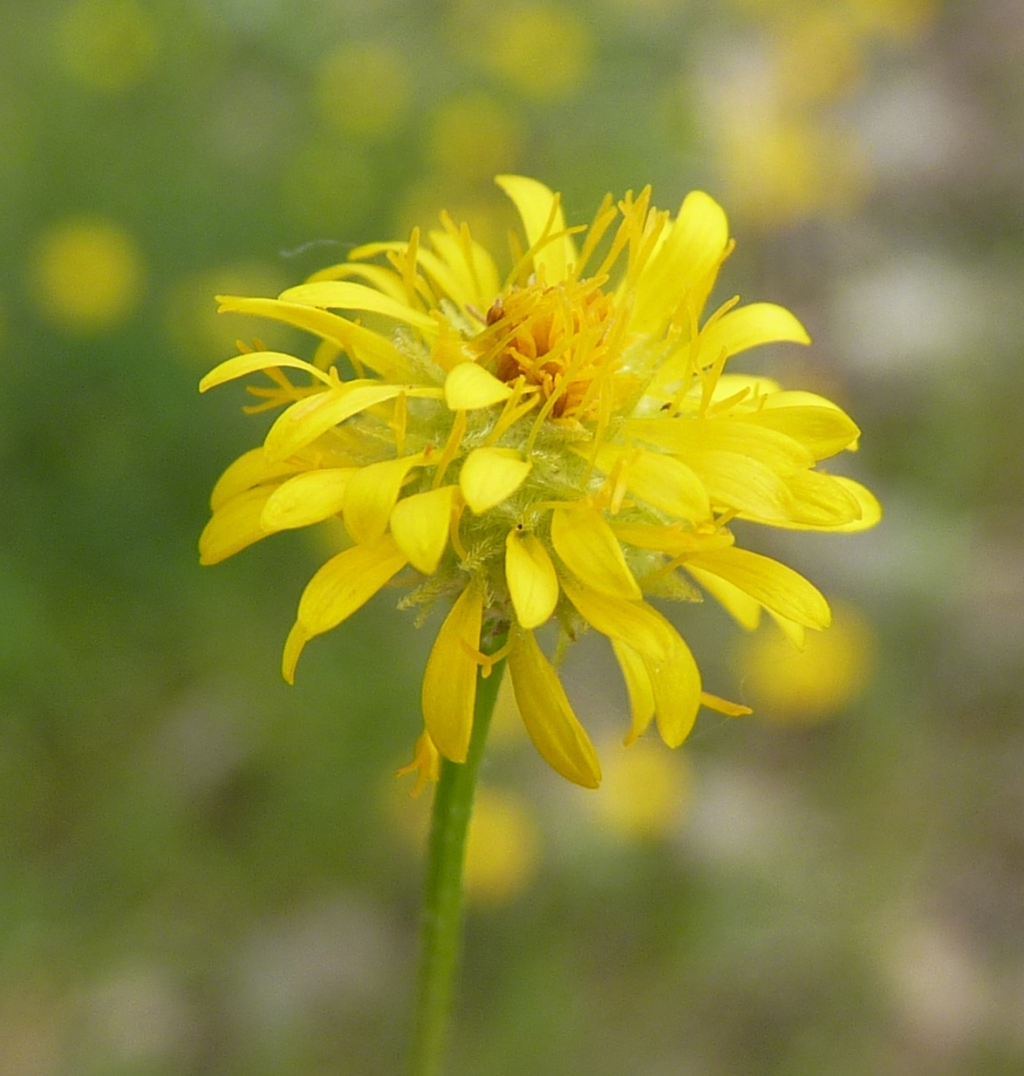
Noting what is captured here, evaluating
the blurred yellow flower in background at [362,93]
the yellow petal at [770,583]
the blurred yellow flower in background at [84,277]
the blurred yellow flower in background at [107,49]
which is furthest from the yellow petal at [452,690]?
the blurred yellow flower in background at [107,49]

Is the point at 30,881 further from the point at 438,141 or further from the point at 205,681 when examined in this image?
the point at 438,141

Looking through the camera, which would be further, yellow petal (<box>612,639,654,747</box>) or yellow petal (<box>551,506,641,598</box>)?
yellow petal (<box>612,639,654,747</box>)

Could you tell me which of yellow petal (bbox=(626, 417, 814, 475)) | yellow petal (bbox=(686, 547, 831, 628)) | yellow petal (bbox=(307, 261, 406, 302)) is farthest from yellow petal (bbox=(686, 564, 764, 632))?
yellow petal (bbox=(307, 261, 406, 302))

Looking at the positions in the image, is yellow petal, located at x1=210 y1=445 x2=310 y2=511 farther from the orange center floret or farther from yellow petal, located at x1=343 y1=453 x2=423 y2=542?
the orange center floret

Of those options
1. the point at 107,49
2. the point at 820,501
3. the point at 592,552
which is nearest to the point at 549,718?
the point at 592,552

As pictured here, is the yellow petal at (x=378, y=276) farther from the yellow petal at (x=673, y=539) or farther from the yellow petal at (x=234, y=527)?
the yellow petal at (x=673, y=539)

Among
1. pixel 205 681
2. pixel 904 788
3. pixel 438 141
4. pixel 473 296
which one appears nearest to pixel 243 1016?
pixel 205 681

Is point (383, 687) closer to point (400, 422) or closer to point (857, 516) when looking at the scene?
point (400, 422)
